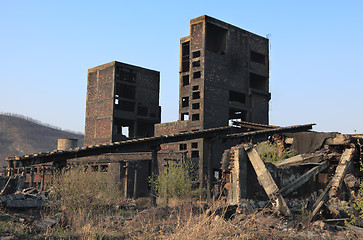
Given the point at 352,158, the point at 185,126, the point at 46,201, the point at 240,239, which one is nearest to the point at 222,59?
the point at 185,126

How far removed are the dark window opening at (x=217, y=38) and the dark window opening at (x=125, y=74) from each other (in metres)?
9.94

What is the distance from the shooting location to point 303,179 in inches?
505

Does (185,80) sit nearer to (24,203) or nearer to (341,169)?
(341,169)

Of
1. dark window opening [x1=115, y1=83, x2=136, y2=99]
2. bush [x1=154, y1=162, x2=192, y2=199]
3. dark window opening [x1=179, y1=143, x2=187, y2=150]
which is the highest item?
dark window opening [x1=115, y1=83, x2=136, y2=99]

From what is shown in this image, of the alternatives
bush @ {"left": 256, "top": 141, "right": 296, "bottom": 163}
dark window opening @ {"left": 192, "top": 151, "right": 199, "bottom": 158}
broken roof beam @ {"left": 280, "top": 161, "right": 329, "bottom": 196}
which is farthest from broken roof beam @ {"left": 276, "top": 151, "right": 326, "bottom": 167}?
dark window opening @ {"left": 192, "top": 151, "right": 199, "bottom": 158}

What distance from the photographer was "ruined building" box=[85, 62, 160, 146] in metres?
40.2

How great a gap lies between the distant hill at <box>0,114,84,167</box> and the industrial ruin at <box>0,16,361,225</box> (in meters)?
68.2

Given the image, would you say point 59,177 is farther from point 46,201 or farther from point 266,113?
point 266,113

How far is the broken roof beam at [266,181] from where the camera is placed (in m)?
11.1

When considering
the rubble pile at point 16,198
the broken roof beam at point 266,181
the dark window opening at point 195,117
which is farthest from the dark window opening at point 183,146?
the broken roof beam at point 266,181

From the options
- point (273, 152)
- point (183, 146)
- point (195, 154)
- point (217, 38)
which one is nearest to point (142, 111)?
point (183, 146)

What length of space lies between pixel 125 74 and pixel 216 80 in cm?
1241

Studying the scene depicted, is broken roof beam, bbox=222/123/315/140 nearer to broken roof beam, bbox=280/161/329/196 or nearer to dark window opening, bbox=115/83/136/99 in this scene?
broken roof beam, bbox=280/161/329/196

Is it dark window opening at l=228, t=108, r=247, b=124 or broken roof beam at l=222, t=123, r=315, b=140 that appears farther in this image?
dark window opening at l=228, t=108, r=247, b=124
